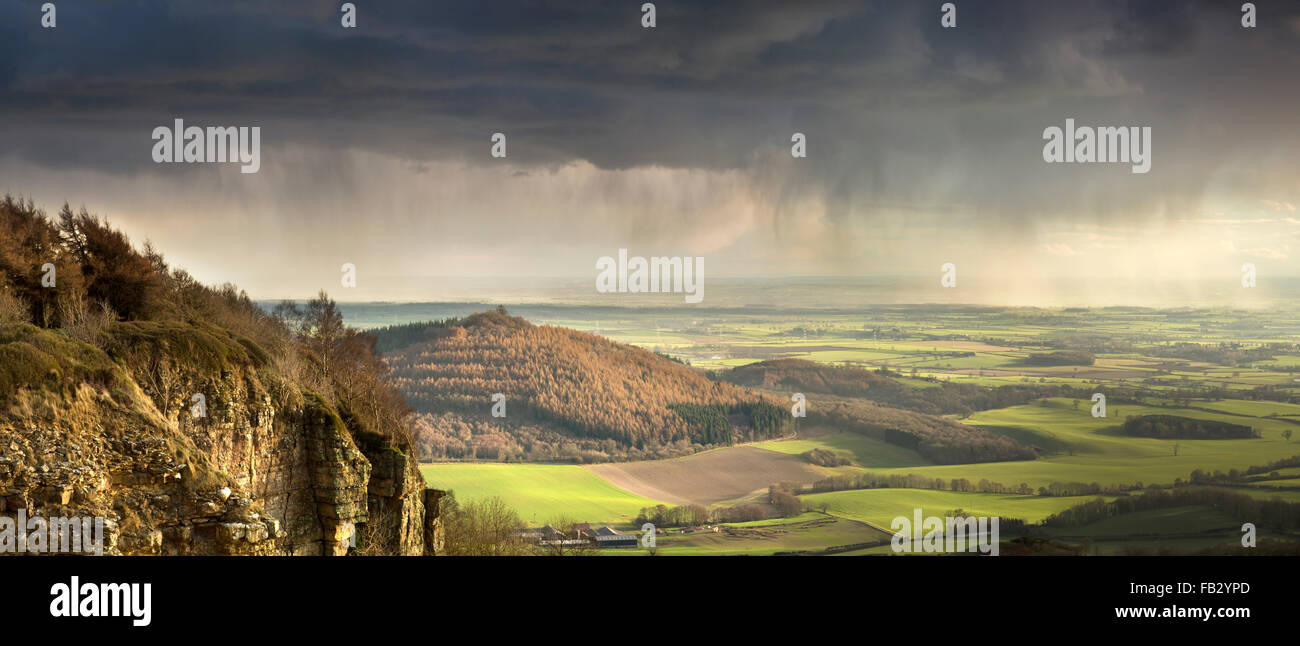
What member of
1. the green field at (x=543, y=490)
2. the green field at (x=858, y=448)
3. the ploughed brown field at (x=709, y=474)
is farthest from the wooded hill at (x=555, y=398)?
the green field at (x=543, y=490)

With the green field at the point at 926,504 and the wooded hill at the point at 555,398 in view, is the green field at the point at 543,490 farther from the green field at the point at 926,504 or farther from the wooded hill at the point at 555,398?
the green field at the point at 926,504

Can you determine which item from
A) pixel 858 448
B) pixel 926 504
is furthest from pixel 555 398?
pixel 926 504

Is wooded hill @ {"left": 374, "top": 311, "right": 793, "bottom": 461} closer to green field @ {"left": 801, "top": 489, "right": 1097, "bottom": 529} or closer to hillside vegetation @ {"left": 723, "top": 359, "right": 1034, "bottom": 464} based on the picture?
hillside vegetation @ {"left": 723, "top": 359, "right": 1034, "bottom": 464}

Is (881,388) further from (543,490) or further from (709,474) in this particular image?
(543,490)
